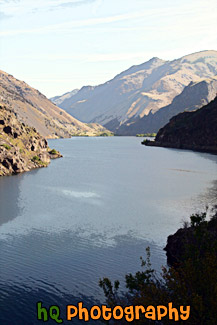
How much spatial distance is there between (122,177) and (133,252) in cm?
8268

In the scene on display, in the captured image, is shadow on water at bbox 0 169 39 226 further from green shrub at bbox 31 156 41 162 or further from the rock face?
green shrub at bbox 31 156 41 162

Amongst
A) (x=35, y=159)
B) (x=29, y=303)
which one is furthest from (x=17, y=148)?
(x=29, y=303)

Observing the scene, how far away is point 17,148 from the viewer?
16225 cm

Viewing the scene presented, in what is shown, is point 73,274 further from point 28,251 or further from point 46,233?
point 46,233

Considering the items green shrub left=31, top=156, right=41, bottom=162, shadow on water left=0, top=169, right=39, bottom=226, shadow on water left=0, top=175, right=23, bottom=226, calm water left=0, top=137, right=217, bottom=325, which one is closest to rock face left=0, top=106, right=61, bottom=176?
green shrub left=31, top=156, right=41, bottom=162

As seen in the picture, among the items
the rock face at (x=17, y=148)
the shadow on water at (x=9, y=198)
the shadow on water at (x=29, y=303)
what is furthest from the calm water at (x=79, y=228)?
the rock face at (x=17, y=148)

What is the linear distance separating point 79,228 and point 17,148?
100 meters

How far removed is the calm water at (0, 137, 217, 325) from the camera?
44.5 metres

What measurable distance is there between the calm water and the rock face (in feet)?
42.0

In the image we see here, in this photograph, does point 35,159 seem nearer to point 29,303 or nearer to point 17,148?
point 17,148

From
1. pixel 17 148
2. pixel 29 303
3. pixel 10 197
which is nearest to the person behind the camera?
pixel 29 303

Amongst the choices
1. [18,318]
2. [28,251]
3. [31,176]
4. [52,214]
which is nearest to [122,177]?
[31,176]

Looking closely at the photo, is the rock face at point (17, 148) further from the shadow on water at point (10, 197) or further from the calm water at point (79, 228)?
the calm water at point (79, 228)

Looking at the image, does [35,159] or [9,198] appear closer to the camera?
[9,198]
